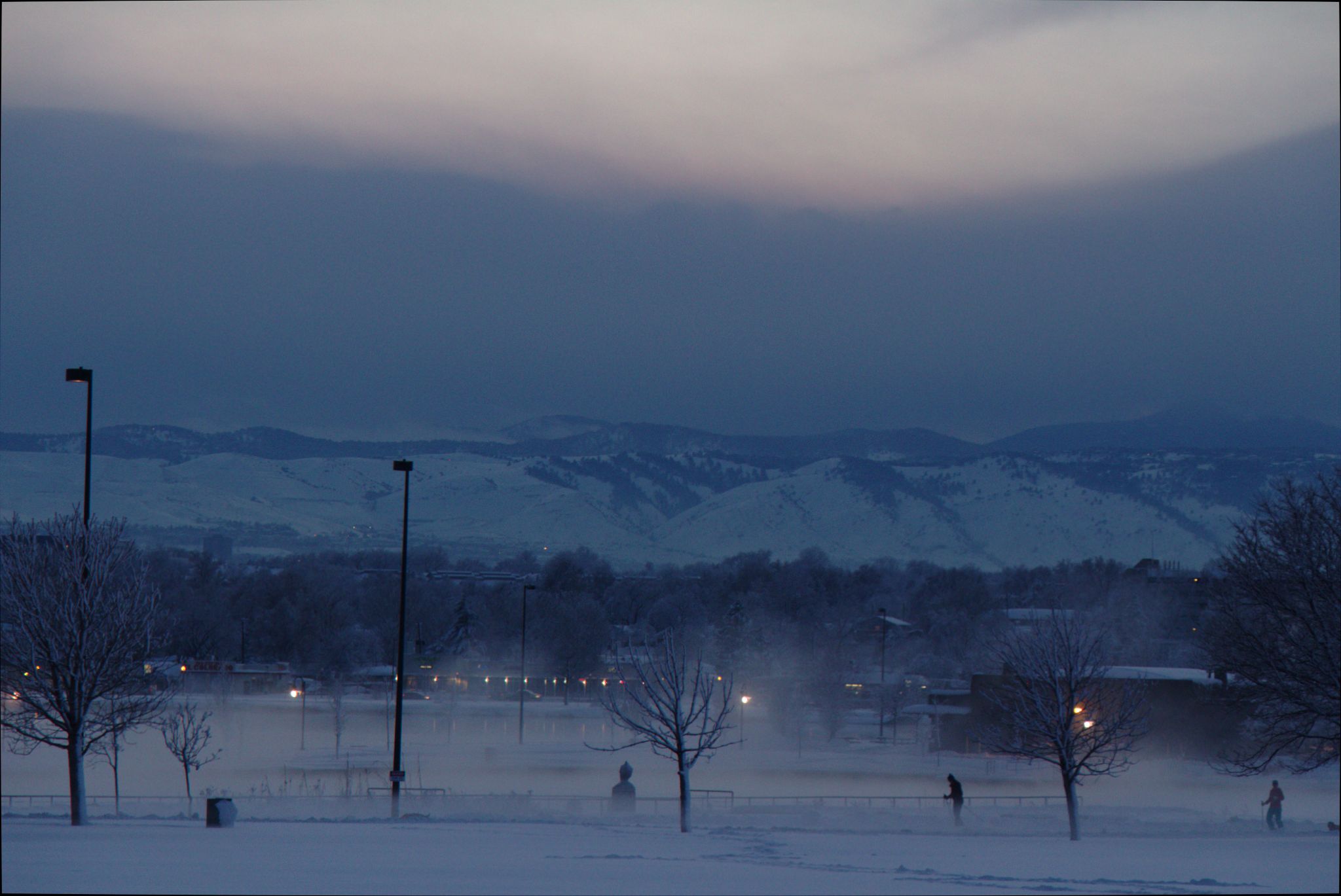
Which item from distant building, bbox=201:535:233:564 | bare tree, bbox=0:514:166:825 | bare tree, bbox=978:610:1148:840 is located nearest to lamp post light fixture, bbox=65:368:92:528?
bare tree, bbox=0:514:166:825

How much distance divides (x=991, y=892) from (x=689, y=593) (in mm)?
103577

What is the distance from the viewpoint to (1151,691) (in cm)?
4278

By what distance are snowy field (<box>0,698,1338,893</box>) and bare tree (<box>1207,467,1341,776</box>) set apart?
211 cm

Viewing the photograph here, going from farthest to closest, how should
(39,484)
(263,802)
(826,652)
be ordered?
(826,652)
(39,484)
(263,802)

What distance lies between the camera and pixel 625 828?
67.2ft

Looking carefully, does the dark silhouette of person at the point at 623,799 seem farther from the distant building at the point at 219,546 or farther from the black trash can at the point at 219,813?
the distant building at the point at 219,546

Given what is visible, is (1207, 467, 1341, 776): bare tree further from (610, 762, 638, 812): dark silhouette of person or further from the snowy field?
(610, 762, 638, 812): dark silhouette of person

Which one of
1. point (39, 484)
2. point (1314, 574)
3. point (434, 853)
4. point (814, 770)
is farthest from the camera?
point (39, 484)

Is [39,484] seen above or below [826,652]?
above

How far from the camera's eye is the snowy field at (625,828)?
12953 mm

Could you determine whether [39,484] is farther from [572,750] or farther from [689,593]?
[689,593]

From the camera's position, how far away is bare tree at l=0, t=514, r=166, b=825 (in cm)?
2033

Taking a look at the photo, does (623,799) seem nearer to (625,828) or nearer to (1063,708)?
(625,828)

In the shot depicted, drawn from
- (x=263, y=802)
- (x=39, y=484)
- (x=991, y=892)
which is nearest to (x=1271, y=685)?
(x=991, y=892)
